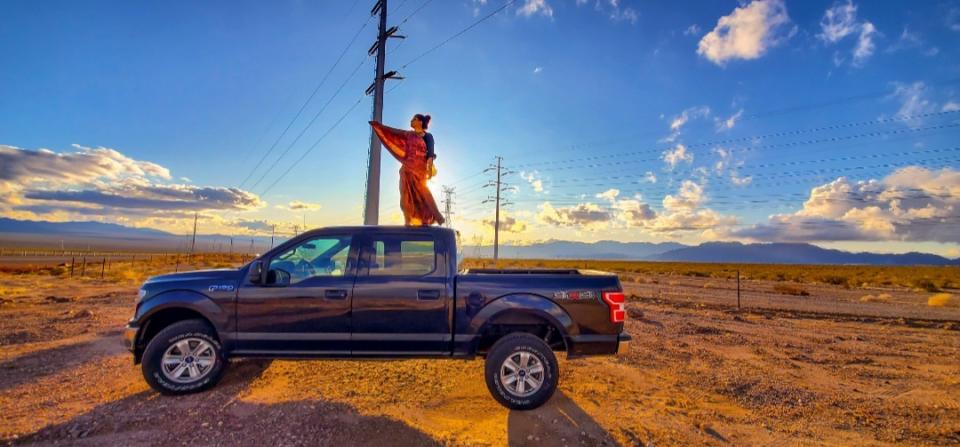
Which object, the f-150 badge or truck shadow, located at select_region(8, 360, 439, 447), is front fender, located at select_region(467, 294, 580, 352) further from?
truck shadow, located at select_region(8, 360, 439, 447)

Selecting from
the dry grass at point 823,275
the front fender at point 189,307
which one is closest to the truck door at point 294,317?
the front fender at point 189,307

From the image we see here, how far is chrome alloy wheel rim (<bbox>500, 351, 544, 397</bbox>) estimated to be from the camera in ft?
15.7

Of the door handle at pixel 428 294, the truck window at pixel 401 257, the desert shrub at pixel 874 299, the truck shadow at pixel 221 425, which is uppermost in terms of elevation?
the truck window at pixel 401 257

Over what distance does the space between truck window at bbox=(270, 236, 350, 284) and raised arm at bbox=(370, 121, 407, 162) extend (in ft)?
10.2

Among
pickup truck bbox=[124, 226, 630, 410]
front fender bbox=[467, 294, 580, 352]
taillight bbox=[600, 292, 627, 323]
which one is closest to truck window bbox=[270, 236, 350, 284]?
pickup truck bbox=[124, 226, 630, 410]

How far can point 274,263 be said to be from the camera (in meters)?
5.33

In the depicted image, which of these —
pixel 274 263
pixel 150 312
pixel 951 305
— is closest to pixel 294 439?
pixel 274 263

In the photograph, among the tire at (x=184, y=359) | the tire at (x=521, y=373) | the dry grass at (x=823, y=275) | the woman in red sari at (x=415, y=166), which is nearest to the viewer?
the tire at (x=521, y=373)

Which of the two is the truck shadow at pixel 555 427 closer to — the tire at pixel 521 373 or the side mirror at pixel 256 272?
the tire at pixel 521 373

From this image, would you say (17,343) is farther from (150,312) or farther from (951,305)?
(951,305)

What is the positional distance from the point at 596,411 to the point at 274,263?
4268 millimetres

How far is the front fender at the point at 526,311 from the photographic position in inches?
196

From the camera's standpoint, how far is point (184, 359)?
5.10m

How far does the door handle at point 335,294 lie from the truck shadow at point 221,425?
1200 millimetres
